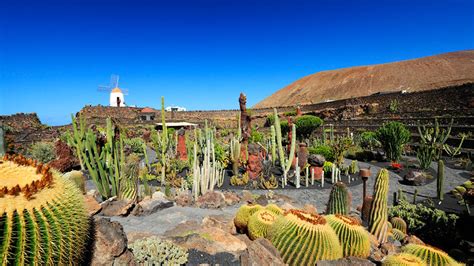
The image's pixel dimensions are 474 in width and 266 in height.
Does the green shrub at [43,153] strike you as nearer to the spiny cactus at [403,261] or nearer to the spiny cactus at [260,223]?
the spiny cactus at [260,223]

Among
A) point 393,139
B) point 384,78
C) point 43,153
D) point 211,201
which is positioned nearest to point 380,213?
point 211,201

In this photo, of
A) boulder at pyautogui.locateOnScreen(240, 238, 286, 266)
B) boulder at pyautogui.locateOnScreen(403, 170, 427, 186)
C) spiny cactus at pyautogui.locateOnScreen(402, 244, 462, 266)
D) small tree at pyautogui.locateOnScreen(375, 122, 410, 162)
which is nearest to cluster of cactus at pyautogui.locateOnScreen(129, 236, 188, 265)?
boulder at pyautogui.locateOnScreen(240, 238, 286, 266)

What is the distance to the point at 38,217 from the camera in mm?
1809

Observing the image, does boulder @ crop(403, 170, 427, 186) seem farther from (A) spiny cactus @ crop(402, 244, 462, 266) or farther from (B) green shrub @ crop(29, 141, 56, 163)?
(B) green shrub @ crop(29, 141, 56, 163)

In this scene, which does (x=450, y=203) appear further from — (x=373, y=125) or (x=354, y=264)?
(x=373, y=125)

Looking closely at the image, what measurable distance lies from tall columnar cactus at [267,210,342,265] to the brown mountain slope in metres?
51.0

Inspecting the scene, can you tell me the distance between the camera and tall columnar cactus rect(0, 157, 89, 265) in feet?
5.57

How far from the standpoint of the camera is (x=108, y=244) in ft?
8.88

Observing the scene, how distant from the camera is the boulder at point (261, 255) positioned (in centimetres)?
298

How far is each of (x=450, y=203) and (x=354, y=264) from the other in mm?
7290

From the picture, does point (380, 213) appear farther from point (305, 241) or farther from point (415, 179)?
point (415, 179)

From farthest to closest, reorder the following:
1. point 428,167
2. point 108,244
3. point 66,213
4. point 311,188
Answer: point 428,167, point 311,188, point 108,244, point 66,213

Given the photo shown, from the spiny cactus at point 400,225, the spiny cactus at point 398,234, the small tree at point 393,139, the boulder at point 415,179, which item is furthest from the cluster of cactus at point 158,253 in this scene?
the small tree at point 393,139

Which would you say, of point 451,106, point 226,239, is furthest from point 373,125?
point 226,239
